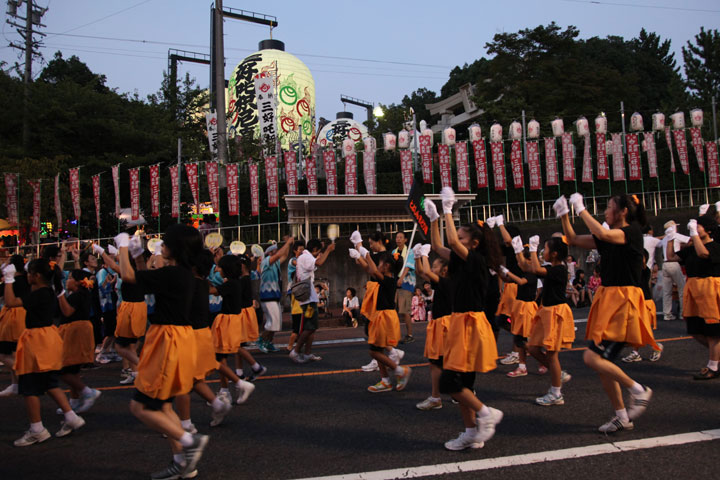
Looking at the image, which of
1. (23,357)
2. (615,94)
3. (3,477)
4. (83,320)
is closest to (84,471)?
(3,477)

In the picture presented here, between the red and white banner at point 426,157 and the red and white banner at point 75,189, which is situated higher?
the red and white banner at point 426,157

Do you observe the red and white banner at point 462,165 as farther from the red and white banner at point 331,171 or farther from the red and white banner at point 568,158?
the red and white banner at point 331,171

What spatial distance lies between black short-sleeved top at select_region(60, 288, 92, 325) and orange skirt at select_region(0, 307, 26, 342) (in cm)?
84

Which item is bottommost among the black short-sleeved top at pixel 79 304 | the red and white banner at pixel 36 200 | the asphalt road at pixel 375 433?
the asphalt road at pixel 375 433

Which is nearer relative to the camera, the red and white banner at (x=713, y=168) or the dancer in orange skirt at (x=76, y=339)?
the dancer in orange skirt at (x=76, y=339)

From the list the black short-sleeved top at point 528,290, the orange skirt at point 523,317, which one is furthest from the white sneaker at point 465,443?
the black short-sleeved top at point 528,290

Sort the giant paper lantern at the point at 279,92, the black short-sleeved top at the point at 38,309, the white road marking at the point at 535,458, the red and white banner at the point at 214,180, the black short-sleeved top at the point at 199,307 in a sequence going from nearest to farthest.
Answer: the white road marking at the point at 535,458 < the black short-sleeved top at the point at 199,307 < the black short-sleeved top at the point at 38,309 < the red and white banner at the point at 214,180 < the giant paper lantern at the point at 279,92

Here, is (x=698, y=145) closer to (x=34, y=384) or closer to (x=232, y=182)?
(x=232, y=182)

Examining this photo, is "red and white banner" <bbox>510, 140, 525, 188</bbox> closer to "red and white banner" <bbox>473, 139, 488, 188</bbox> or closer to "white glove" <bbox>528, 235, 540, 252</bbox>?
"red and white banner" <bbox>473, 139, 488, 188</bbox>

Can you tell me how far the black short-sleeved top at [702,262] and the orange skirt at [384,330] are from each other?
12.1ft

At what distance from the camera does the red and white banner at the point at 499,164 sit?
1001 inches

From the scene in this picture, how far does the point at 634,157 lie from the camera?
2519 cm

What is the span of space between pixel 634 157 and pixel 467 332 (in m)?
24.5

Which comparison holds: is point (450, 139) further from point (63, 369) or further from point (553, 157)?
point (63, 369)
